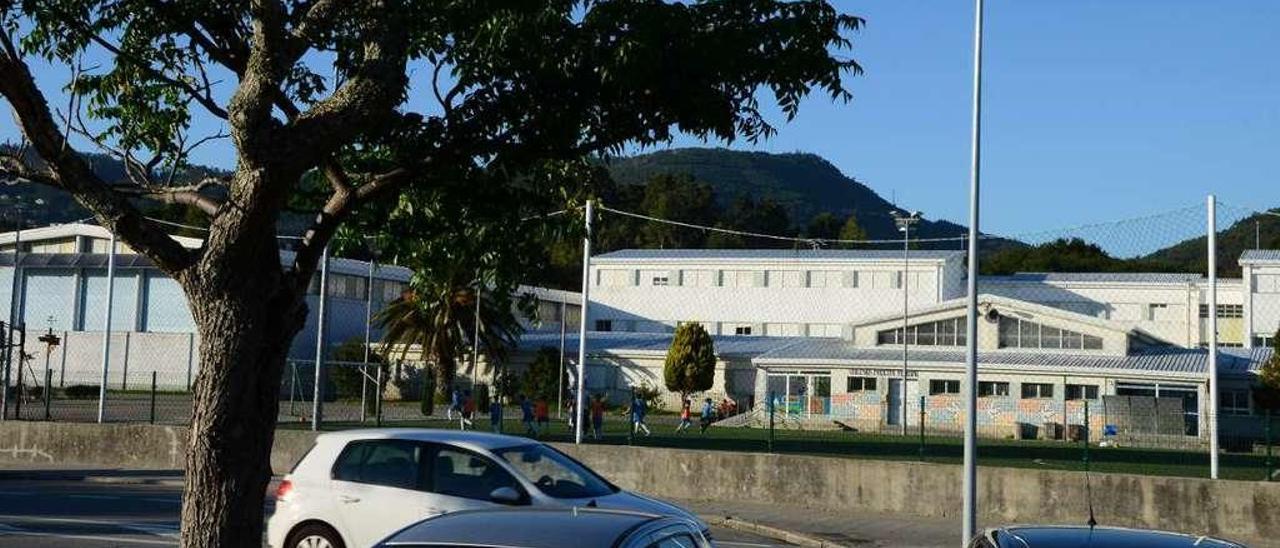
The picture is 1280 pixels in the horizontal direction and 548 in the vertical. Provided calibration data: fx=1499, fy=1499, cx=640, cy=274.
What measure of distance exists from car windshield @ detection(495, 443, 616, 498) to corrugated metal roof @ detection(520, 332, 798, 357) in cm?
5285

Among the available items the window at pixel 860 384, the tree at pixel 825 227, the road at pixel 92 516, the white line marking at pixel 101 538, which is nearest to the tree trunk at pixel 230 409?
the road at pixel 92 516

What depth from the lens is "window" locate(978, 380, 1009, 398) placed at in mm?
60469

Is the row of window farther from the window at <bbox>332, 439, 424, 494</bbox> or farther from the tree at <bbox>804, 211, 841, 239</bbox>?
the tree at <bbox>804, 211, 841, 239</bbox>

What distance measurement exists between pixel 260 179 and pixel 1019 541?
4191 millimetres

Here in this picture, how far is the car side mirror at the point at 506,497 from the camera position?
12297 mm

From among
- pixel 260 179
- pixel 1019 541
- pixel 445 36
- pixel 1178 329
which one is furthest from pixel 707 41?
pixel 1178 329

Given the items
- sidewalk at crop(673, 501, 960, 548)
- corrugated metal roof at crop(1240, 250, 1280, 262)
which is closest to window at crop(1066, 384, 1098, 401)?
corrugated metal roof at crop(1240, 250, 1280, 262)

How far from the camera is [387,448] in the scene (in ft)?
43.5

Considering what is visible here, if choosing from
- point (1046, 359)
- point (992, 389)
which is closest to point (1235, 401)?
point (1046, 359)

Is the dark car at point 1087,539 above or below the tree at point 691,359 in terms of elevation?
below

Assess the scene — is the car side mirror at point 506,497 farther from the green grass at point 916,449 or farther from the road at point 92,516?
the green grass at point 916,449

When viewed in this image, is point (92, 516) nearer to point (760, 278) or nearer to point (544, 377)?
point (544, 377)

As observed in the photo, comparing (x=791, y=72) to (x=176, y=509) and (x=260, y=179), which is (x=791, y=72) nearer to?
(x=260, y=179)

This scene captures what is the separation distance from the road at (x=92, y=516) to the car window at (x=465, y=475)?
478 cm
